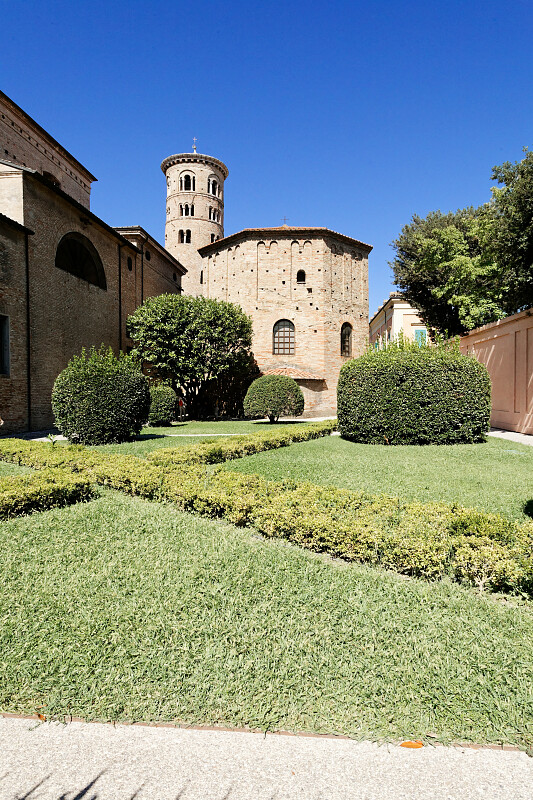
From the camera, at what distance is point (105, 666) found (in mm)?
2199

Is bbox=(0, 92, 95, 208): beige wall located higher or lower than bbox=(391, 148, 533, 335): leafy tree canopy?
higher

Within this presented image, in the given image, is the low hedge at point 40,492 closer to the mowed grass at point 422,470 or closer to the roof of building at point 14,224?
the mowed grass at point 422,470

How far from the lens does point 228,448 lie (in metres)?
8.80

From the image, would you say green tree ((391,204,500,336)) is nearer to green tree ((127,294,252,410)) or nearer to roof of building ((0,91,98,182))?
green tree ((127,294,252,410))

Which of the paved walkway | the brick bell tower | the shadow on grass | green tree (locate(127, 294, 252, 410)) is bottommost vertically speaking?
the paved walkway

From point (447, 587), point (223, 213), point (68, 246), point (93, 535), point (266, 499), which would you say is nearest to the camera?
point (447, 587)

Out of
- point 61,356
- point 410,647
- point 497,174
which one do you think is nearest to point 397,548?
point 410,647

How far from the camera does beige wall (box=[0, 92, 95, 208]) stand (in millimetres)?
18703

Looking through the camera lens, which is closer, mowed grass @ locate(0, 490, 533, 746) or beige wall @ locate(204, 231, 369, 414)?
mowed grass @ locate(0, 490, 533, 746)

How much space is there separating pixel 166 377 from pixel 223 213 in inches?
1046

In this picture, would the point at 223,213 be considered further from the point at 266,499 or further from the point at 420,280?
the point at 266,499

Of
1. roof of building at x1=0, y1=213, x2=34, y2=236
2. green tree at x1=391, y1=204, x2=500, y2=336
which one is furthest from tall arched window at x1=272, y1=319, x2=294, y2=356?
Result: roof of building at x1=0, y1=213, x2=34, y2=236

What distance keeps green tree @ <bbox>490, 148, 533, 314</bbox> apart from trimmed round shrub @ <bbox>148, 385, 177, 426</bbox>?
42.2 feet

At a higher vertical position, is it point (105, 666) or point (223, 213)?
point (223, 213)
